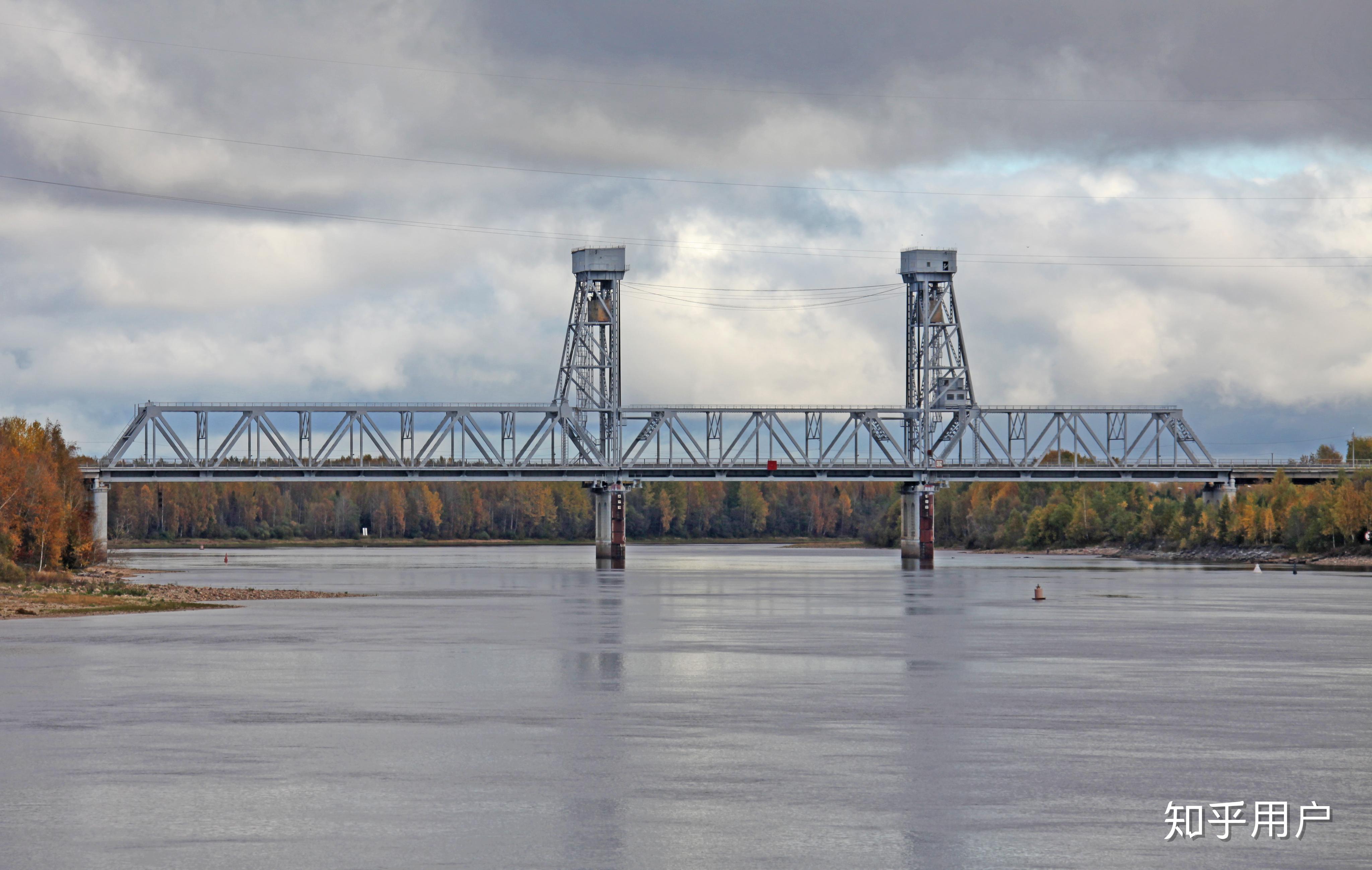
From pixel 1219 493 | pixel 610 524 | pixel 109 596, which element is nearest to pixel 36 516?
pixel 109 596

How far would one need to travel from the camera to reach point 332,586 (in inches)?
3718

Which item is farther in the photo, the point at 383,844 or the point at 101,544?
the point at 101,544

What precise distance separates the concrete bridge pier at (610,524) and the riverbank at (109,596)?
54.1 metres

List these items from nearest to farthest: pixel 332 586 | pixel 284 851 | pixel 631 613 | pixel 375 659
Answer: pixel 284 851
pixel 375 659
pixel 631 613
pixel 332 586

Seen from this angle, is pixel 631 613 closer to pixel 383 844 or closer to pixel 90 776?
pixel 90 776

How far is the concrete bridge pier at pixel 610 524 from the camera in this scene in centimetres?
14025

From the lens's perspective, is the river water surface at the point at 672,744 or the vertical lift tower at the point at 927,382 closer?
the river water surface at the point at 672,744

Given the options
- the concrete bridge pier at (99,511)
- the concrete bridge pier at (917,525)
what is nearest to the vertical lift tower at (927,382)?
the concrete bridge pier at (917,525)

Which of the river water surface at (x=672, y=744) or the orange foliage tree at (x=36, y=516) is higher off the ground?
the orange foliage tree at (x=36, y=516)

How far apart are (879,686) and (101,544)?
111 meters

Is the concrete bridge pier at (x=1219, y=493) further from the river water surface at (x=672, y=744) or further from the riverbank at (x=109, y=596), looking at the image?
the river water surface at (x=672, y=744)

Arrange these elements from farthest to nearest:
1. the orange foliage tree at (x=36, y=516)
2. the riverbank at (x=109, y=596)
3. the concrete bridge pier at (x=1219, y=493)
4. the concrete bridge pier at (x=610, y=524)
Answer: the concrete bridge pier at (x=1219, y=493)
the concrete bridge pier at (x=610, y=524)
the orange foliage tree at (x=36, y=516)
the riverbank at (x=109, y=596)

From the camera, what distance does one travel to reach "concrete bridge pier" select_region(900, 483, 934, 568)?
477 feet

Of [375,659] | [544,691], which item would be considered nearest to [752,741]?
[544,691]
